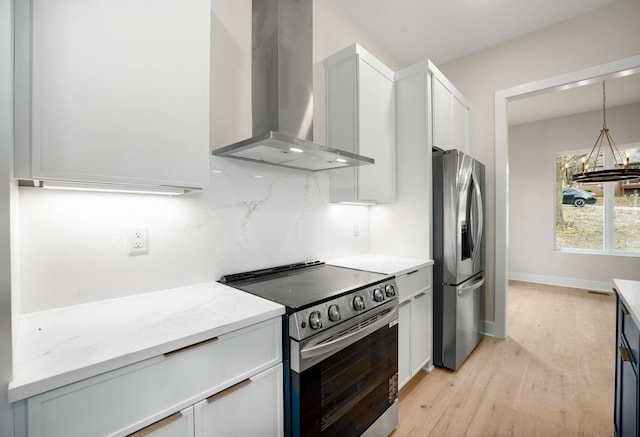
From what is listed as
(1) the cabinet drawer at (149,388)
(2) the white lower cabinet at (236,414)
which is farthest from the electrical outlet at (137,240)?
(2) the white lower cabinet at (236,414)

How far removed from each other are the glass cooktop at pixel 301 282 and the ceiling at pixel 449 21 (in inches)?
89.0

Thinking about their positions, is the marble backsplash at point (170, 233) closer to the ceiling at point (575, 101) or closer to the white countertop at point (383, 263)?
the white countertop at point (383, 263)

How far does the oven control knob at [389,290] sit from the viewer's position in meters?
1.67

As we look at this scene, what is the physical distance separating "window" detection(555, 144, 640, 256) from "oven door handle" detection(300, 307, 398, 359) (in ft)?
15.3

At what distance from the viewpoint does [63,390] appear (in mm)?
722

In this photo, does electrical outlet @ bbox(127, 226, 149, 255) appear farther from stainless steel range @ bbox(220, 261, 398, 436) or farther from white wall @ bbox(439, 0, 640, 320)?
white wall @ bbox(439, 0, 640, 320)

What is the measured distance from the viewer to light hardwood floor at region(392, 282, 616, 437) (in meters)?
1.76

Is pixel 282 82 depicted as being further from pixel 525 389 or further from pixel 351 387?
pixel 525 389

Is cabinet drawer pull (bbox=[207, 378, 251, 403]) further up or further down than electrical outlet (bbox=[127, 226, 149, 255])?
A: further down

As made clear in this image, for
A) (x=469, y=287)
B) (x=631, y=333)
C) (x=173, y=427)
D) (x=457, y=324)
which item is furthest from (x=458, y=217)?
(x=173, y=427)

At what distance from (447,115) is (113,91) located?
2615 mm

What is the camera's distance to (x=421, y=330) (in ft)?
7.29

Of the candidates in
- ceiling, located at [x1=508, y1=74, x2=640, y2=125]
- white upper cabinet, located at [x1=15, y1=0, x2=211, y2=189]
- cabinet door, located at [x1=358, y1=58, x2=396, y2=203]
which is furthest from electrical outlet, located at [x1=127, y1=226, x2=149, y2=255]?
ceiling, located at [x1=508, y1=74, x2=640, y2=125]

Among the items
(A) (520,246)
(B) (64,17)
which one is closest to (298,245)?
(B) (64,17)
